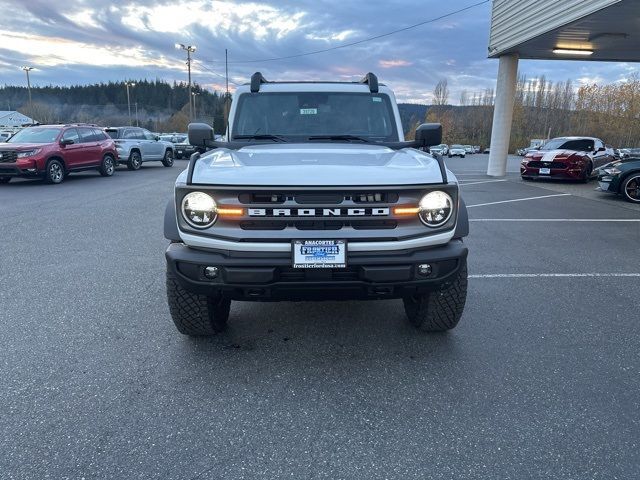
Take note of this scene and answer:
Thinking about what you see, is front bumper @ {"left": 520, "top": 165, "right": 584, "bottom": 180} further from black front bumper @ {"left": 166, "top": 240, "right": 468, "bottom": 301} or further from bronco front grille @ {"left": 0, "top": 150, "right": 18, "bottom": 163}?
bronco front grille @ {"left": 0, "top": 150, "right": 18, "bottom": 163}

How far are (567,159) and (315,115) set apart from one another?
44.1ft

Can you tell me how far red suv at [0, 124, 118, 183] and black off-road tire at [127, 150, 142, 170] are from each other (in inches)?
125

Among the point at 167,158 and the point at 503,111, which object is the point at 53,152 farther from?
the point at 503,111

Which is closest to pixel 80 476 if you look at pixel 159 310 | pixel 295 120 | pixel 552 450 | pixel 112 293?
pixel 159 310

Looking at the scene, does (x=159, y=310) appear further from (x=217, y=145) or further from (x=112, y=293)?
(x=217, y=145)

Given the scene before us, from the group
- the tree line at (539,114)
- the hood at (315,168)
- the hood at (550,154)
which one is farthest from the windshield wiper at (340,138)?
the tree line at (539,114)

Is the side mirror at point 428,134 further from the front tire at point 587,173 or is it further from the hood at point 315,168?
the front tire at point 587,173

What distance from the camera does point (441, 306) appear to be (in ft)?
11.0

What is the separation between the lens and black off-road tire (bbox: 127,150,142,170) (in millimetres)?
19078

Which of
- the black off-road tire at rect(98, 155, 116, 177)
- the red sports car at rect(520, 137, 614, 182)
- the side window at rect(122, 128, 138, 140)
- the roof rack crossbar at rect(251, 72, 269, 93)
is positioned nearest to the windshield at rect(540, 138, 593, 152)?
the red sports car at rect(520, 137, 614, 182)

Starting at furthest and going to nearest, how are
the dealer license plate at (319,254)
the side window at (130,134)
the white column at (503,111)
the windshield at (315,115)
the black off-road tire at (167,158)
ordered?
the black off-road tire at (167,158) → the side window at (130,134) → the white column at (503,111) → the windshield at (315,115) → the dealer license plate at (319,254)

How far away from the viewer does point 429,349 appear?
337 cm

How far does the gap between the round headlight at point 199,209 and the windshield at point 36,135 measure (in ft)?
42.5

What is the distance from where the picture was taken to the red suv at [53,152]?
12.5 m
